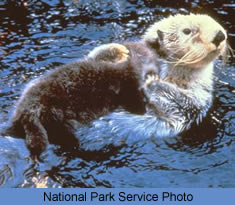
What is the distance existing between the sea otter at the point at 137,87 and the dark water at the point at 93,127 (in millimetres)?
116

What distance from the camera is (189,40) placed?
11.5 feet

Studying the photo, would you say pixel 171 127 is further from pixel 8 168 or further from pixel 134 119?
pixel 8 168

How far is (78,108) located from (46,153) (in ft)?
1.16

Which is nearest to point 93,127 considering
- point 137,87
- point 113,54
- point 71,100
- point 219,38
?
point 71,100

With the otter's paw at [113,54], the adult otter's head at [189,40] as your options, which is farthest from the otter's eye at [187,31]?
the otter's paw at [113,54]

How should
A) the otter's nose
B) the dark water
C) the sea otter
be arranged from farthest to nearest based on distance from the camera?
the otter's nose < the sea otter < the dark water

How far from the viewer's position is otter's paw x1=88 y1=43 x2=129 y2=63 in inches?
139

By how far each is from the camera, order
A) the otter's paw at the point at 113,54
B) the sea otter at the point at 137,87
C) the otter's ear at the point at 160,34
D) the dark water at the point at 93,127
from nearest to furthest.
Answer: the dark water at the point at 93,127 → the sea otter at the point at 137,87 → the otter's paw at the point at 113,54 → the otter's ear at the point at 160,34

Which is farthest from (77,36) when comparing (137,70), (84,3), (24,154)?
(24,154)

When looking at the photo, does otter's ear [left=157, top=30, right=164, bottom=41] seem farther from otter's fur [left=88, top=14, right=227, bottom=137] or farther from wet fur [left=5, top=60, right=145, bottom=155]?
wet fur [left=5, top=60, right=145, bottom=155]

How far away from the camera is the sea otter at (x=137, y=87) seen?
3.03 m

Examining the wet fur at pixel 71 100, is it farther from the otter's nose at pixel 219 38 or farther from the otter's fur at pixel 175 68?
the otter's nose at pixel 219 38

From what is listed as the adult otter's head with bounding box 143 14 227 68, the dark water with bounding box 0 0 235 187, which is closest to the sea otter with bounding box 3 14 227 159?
the adult otter's head with bounding box 143 14 227 68

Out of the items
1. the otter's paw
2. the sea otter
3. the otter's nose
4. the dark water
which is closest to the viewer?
the dark water
